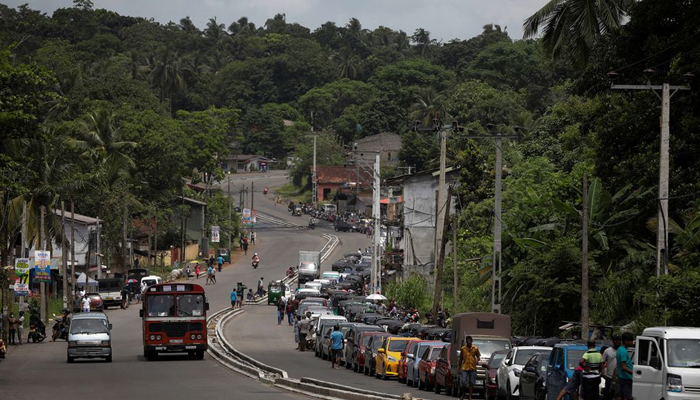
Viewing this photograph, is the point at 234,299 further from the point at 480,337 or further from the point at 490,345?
the point at 490,345

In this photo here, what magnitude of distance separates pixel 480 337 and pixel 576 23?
63.2 feet

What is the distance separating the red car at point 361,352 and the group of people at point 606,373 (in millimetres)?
16282

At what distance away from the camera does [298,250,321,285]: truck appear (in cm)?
9024

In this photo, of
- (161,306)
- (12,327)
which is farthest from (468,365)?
(12,327)

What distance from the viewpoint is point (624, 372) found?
20.3 meters

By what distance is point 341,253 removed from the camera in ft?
364

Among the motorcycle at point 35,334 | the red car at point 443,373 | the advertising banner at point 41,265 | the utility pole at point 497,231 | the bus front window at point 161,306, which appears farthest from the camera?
the advertising banner at point 41,265

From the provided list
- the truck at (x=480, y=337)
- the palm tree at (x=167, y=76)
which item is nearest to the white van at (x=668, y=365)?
the truck at (x=480, y=337)

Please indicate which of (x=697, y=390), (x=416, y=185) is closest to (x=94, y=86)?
(x=416, y=185)

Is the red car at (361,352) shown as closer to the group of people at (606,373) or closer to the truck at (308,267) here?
the group of people at (606,373)

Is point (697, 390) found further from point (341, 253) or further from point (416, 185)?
point (341, 253)

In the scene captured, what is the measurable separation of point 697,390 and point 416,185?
6714 cm

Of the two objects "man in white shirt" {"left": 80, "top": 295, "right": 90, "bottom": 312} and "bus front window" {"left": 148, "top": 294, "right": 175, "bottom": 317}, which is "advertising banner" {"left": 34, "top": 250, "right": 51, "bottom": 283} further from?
"bus front window" {"left": 148, "top": 294, "right": 175, "bottom": 317}

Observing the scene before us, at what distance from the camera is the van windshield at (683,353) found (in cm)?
1930
